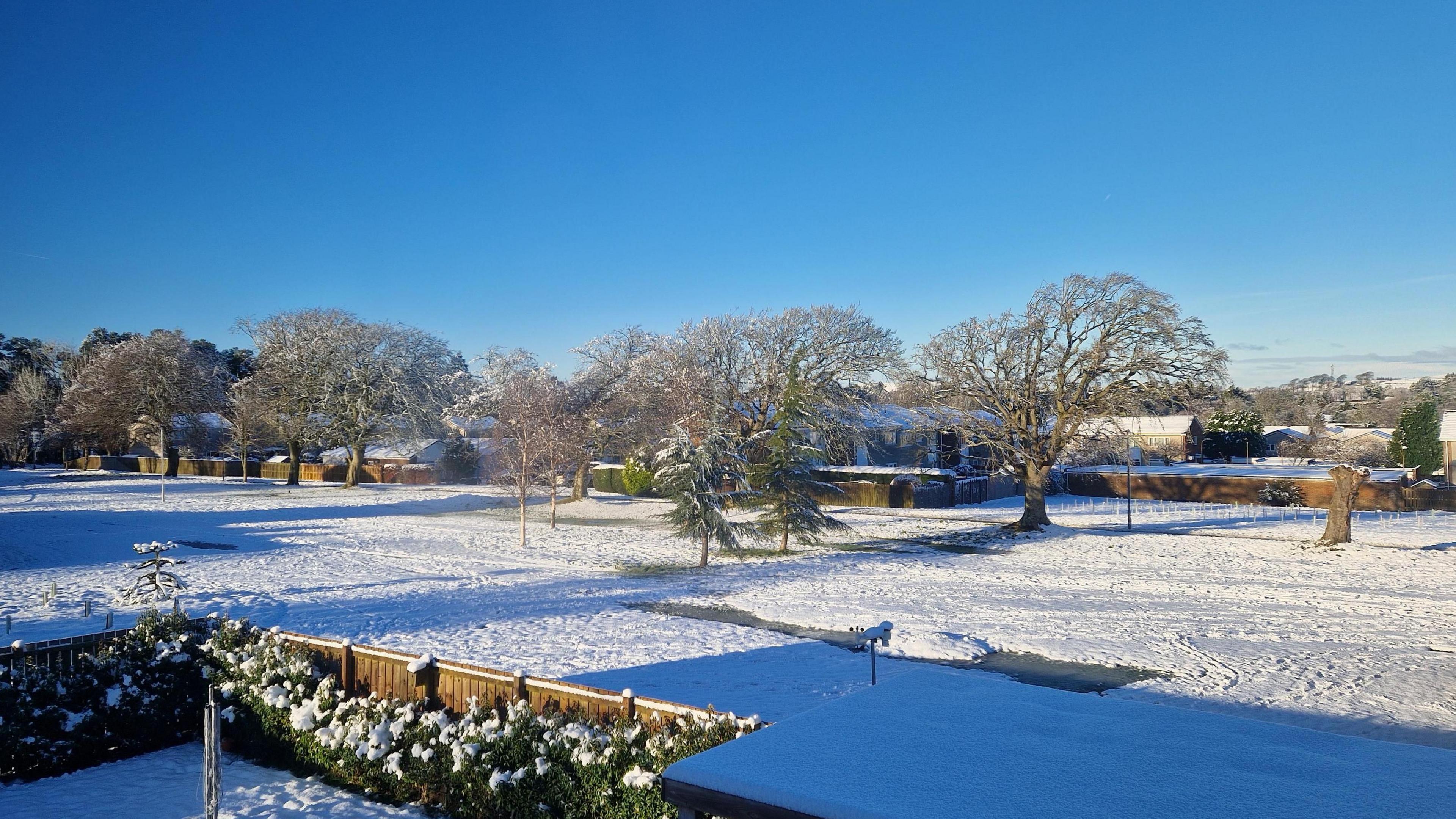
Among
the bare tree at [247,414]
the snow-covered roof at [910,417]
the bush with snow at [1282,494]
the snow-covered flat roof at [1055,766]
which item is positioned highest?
the bare tree at [247,414]

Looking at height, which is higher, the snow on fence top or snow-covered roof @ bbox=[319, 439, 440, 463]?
snow-covered roof @ bbox=[319, 439, 440, 463]

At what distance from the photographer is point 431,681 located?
9102 mm

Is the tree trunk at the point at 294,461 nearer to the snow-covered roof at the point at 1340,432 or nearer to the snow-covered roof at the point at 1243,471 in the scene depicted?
the snow-covered roof at the point at 1243,471

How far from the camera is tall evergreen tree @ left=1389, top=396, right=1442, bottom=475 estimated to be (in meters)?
49.3

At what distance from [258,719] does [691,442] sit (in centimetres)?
1485

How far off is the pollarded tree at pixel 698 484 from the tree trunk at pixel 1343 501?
59.0ft

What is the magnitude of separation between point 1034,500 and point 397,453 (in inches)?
1543

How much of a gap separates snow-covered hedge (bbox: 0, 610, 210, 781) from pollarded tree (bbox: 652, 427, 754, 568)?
1275 centimetres

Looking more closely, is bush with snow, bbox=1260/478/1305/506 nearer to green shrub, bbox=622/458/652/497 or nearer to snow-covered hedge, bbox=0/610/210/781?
green shrub, bbox=622/458/652/497

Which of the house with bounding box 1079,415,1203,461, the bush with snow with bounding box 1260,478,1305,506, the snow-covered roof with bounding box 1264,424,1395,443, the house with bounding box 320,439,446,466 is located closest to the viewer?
the bush with snow with bounding box 1260,478,1305,506

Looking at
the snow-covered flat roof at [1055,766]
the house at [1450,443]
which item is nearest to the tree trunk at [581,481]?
the snow-covered flat roof at [1055,766]

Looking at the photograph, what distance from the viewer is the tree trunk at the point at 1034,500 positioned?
29859 mm

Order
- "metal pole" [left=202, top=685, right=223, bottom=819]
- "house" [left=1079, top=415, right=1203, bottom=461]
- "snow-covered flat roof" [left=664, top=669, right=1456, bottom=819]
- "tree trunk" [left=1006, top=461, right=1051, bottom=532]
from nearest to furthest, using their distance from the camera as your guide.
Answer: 1. "snow-covered flat roof" [left=664, top=669, right=1456, bottom=819]
2. "metal pole" [left=202, top=685, right=223, bottom=819]
3. "tree trunk" [left=1006, top=461, right=1051, bottom=532]
4. "house" [left=1079, top=415, right=1203, bottom=461]

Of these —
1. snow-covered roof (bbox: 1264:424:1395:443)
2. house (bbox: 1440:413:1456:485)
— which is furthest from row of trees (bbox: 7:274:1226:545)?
snow-covered roof (bbox: 1264:424:1395:443)
